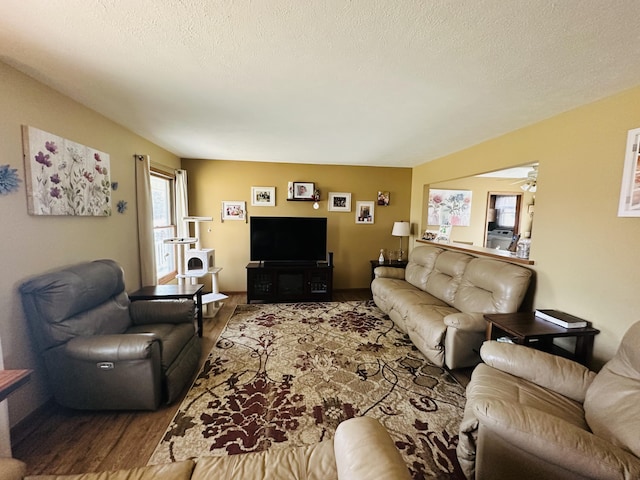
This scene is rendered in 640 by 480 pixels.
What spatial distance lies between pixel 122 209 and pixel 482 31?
338 cm

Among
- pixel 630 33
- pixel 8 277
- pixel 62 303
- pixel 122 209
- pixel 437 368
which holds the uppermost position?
pixel 630 33

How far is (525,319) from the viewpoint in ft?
7.29

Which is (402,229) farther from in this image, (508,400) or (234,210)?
(508,400)

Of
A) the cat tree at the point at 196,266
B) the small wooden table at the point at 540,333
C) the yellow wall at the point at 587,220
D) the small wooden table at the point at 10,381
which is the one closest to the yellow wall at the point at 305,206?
the cat tree at the point at 196,266

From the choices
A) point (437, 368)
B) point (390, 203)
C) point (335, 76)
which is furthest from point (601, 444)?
point (390, 203)

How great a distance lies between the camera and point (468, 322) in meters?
2.34

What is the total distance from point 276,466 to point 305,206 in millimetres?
4022

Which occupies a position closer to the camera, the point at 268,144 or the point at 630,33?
the point at 630,33

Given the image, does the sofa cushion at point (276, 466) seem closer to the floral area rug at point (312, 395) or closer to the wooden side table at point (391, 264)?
the floral area rug at point (312, 395)

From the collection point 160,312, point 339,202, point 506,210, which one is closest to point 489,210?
point 506,210

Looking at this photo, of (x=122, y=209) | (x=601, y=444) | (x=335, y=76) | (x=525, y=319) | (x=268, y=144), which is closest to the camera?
(x=601, y=444)

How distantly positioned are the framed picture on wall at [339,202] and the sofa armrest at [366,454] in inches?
157

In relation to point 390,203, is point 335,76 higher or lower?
higher

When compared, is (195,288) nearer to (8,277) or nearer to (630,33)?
(8,277)
